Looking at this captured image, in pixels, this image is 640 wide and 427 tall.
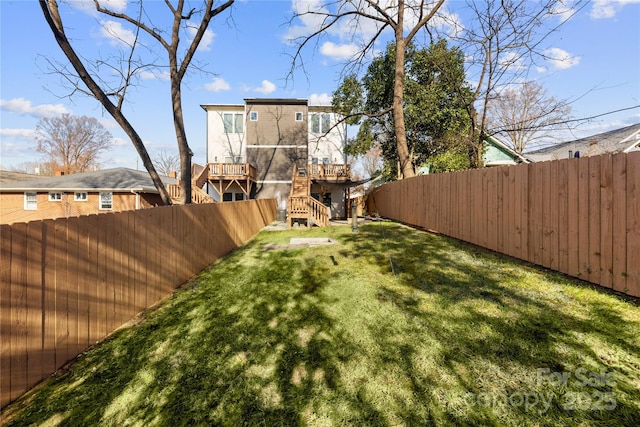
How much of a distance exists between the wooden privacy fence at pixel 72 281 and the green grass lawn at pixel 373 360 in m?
0.25

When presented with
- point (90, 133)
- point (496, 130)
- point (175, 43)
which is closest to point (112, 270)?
point (175, 43)

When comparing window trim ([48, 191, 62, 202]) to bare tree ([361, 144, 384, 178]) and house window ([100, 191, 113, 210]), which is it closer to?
house window ([100, 191, 113, 210])

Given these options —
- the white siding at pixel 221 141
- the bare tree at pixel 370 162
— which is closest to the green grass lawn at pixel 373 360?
the white siding at pixel 221 141

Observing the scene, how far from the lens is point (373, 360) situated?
282 cm

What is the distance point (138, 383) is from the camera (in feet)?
8.74

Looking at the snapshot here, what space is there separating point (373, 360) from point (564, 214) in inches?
154

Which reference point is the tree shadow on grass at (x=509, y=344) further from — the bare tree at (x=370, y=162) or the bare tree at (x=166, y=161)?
the bare tree at (x=166, y=161)

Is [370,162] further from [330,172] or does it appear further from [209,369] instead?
[209,369]

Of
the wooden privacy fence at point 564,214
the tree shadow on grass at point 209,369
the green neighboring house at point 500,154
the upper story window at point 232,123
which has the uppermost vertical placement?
the upper story window at point 232,123

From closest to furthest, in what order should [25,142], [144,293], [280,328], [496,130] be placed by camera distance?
[280,328], [144,293], [496,130], [25,142]

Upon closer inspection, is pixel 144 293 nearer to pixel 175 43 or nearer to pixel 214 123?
pixel 175 43

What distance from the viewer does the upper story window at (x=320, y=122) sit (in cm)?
2081

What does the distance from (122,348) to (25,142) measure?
54.2m

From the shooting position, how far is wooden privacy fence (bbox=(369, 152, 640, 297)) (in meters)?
3.34
